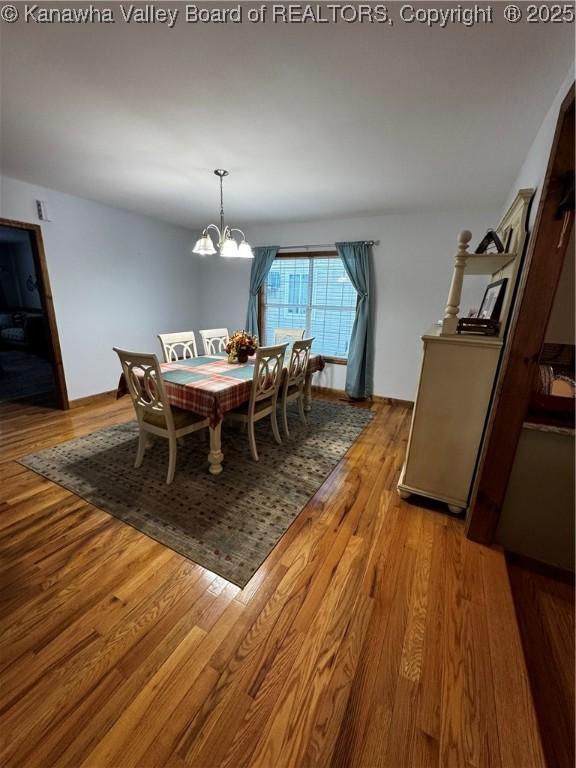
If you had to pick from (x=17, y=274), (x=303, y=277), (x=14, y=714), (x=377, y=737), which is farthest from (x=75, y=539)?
(x=17, y=274)

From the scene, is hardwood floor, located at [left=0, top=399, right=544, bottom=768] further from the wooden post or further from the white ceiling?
the white ceiling

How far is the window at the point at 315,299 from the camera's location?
4.13 meters

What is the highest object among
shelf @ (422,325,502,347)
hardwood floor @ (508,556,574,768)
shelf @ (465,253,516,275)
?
shelf @ (465,253,516,275)

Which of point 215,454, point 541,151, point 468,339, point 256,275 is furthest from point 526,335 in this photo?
point 256,275

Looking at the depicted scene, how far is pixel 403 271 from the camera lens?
368 centimetres

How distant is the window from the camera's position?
4.13m

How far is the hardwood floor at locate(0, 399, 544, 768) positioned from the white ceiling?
2.32m

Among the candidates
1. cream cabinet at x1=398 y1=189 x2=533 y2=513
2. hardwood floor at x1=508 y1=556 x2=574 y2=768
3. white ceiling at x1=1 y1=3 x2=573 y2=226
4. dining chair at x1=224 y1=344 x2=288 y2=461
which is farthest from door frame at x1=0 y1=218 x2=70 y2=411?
hardwood floor at x1=508 y1=556 x2=574 y2=768

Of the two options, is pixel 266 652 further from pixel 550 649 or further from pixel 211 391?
pixel 211 391

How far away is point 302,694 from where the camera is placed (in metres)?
1.02

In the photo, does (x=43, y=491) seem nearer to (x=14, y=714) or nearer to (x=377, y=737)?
(x=14, y=714)

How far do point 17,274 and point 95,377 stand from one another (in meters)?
5.32

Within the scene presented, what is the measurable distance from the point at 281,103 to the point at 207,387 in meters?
1.71

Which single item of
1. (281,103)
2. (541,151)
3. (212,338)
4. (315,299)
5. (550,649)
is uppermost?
(281,103)
